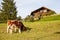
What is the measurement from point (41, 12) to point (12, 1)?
1731cm

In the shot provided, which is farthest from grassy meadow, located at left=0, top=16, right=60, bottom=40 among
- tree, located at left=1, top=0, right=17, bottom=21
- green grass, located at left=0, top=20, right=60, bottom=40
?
tree, located at left=1, top=0, right=17, bottom=21

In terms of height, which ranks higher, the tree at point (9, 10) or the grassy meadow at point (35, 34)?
the tree at point (9, 10)

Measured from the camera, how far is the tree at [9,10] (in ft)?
218

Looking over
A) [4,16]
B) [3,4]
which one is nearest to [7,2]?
[3,4]

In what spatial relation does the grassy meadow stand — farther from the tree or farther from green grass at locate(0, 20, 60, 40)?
the tree

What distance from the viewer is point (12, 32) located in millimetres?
19281

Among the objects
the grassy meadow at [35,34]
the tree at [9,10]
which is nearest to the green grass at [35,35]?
the grassy meadow at [35,34]

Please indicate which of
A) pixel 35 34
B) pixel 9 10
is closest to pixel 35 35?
pixel 35 34

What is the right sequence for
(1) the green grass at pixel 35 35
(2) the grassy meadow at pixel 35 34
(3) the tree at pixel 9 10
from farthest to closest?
1. (3) the tree at pixel 9 10
2. (2) the grassy meadow at pixel 35 34
3. (1) the green grass at pixel 35 35

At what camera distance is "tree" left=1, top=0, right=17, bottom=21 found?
6644 cm

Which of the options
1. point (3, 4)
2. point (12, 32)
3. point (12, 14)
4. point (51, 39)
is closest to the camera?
point (51, 39)

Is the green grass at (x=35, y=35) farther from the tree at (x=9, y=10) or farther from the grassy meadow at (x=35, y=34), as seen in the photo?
the tree at (x=9, y=10)

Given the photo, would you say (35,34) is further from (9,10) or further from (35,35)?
(9,10)

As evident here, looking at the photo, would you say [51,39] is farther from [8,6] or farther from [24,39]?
[8,6]
